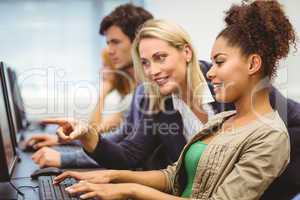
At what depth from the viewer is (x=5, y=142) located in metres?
1.57

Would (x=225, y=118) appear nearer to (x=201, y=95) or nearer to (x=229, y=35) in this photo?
(x=229, y=35)

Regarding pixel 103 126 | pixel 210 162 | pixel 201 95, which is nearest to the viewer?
pixel 210 162

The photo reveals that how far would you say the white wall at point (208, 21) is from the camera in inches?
72.2

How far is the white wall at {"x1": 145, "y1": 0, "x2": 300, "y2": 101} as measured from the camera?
1835 mm

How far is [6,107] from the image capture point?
1.90 m

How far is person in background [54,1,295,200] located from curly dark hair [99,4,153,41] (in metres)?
1.09

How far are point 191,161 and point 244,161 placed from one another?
0.25m

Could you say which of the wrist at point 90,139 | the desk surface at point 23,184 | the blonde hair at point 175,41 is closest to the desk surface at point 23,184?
the desk surface at point 23,184

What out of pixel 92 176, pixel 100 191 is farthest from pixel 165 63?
pixel 100 191

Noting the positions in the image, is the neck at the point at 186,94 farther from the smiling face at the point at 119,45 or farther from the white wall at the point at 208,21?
the smiling face at the point at 119,45

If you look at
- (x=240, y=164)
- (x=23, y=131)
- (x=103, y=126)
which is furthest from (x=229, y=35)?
(x=23, y=131)

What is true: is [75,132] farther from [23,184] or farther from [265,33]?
[265,33]

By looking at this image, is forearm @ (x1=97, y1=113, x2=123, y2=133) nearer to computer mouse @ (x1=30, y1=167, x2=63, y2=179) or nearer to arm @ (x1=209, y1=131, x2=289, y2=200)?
computer mouse @ (x1=30, y1=167, x2=63, y2=179)

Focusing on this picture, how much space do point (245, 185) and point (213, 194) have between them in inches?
4.6
